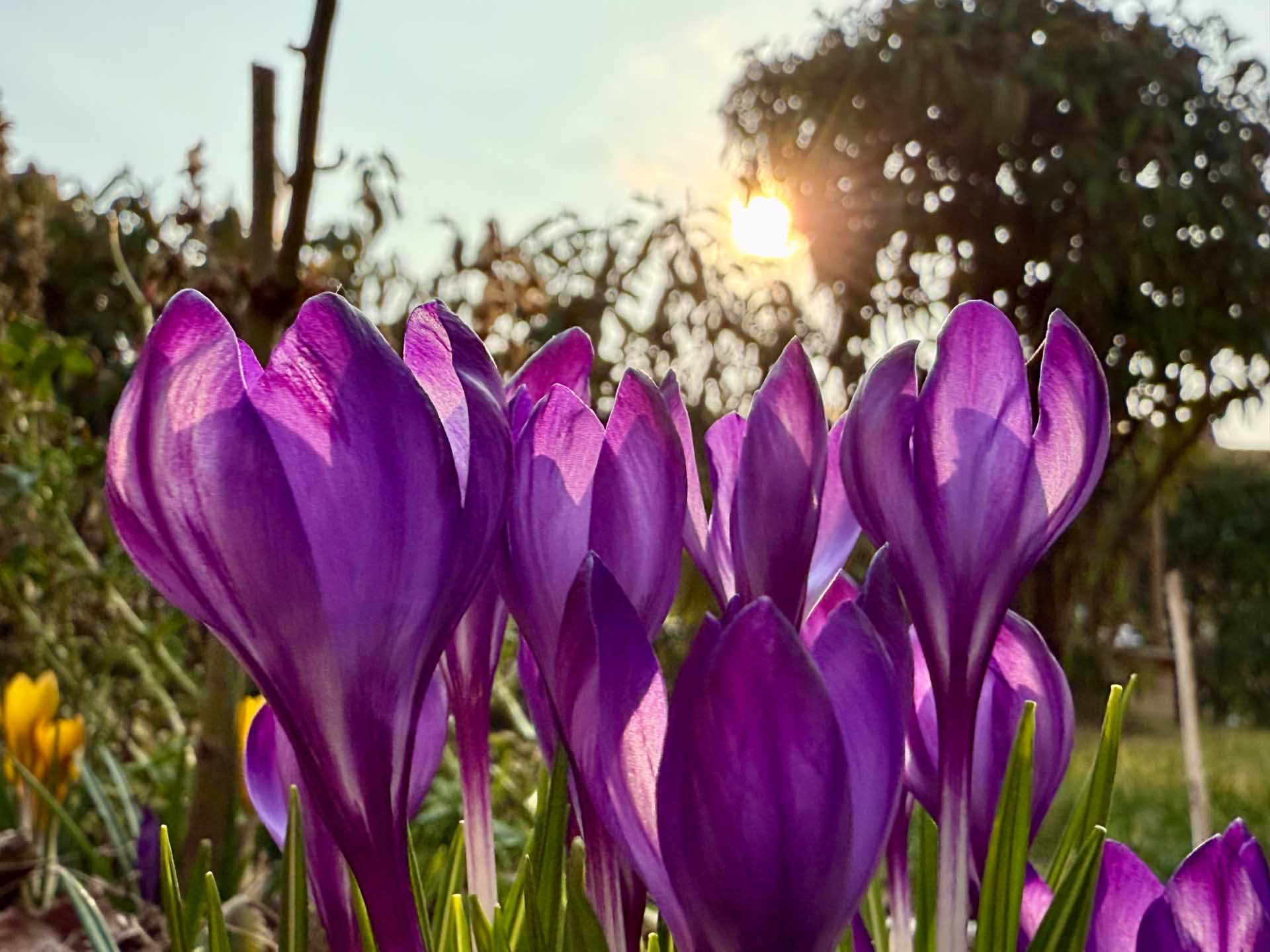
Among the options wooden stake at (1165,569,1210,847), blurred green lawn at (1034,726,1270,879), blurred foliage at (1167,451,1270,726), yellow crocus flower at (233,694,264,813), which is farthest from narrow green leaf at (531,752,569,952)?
blurred foliage at (1167,451,1270,726)

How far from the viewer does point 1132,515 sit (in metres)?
4.46

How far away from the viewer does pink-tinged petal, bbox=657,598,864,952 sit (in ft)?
0.62

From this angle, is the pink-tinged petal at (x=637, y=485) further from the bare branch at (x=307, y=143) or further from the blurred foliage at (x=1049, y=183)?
the blurred foliage at (x=1049, y=183)

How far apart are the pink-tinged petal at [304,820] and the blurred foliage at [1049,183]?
3029 millimetres

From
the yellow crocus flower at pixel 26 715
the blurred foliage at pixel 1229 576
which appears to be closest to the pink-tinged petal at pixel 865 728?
the yellow crocus flower at pixel 26 715

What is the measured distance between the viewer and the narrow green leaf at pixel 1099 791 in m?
0.29

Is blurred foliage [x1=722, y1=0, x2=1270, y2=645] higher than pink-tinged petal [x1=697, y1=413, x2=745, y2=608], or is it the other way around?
blurred foliage [x1=722, y1=0, x2=1270, y2=645]

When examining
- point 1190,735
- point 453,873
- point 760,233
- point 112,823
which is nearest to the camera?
point 453,873

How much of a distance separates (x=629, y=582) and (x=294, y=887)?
10cm

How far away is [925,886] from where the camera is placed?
37 cm

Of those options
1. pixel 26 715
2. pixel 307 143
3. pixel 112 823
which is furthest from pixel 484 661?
pixel 26 715

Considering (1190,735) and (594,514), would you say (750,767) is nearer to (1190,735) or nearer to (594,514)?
A: (594,514)

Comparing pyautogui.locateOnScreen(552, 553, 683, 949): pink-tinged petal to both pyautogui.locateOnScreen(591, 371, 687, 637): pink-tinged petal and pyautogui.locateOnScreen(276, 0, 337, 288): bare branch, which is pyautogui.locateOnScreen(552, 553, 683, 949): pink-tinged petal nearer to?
pyautogui.locateOnScreen(591, 371, 687, 637): pink-tinged petal

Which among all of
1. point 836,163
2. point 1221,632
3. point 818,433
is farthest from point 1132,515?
point 818,433
